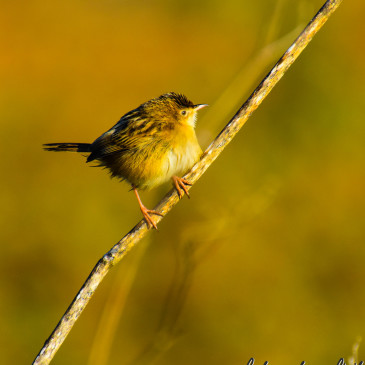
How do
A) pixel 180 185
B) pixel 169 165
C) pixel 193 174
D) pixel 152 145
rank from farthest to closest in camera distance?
pixel 152 145 < pixel 169 165 < pixel 180 185 < pixel 193 174

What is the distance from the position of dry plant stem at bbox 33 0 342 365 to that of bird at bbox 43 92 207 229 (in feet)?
1.88

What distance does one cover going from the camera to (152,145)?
3.19 m

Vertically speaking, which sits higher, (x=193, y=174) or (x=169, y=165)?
(x=193, y=174)

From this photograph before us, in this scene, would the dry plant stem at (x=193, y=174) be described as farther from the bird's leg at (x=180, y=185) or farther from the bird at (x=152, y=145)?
the bird at (x=152, y=145)

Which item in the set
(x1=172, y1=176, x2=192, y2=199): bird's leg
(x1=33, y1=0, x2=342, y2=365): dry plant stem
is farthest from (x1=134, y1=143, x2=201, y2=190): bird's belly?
(x1=33, y1=0, x2=342, y2=365): dry plant stem

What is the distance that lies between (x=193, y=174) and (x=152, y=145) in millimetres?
800

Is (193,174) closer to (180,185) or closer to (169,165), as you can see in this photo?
(180,185)

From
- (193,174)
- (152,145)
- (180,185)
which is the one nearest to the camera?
(193,174)

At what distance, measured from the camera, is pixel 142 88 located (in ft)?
26.5

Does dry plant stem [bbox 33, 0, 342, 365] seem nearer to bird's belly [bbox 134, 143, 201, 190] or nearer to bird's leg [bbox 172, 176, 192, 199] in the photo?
bird's leg [bbox 172, 176, 192, 199]

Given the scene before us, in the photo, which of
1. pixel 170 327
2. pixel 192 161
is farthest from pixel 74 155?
pixel 170 327

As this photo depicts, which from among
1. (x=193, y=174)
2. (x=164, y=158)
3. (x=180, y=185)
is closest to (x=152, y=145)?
(x=164, y=158)

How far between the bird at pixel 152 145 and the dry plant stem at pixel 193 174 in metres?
0.57

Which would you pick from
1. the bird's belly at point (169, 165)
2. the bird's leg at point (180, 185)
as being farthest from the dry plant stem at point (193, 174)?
the bird's belly at point (169, 165)
